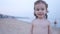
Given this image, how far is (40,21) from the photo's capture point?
963 millimetres

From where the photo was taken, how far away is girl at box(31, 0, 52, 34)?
0.94m

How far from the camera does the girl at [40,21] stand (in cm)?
94

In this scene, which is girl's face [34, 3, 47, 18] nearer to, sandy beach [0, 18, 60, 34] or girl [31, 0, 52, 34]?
girl [31, 0, 52, 34]

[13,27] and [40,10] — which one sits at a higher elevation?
[40,10]

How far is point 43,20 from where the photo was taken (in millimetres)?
969

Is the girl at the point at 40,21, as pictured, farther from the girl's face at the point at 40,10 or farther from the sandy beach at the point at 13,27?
the sandy beach at the point at 13,27

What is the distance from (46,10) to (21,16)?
0.19 meters

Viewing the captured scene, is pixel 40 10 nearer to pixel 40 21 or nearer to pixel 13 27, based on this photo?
pixel 40 21

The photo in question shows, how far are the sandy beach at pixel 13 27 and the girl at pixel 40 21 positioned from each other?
0.35 ft

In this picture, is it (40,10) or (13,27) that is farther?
(13,27)

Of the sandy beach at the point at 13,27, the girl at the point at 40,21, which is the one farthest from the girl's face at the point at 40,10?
the sandy beach at the point at 13,27

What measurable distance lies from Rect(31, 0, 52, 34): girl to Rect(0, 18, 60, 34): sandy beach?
0.11 metres

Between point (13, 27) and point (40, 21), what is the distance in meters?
0.23

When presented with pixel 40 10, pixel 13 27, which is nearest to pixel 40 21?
pixel 40 10
